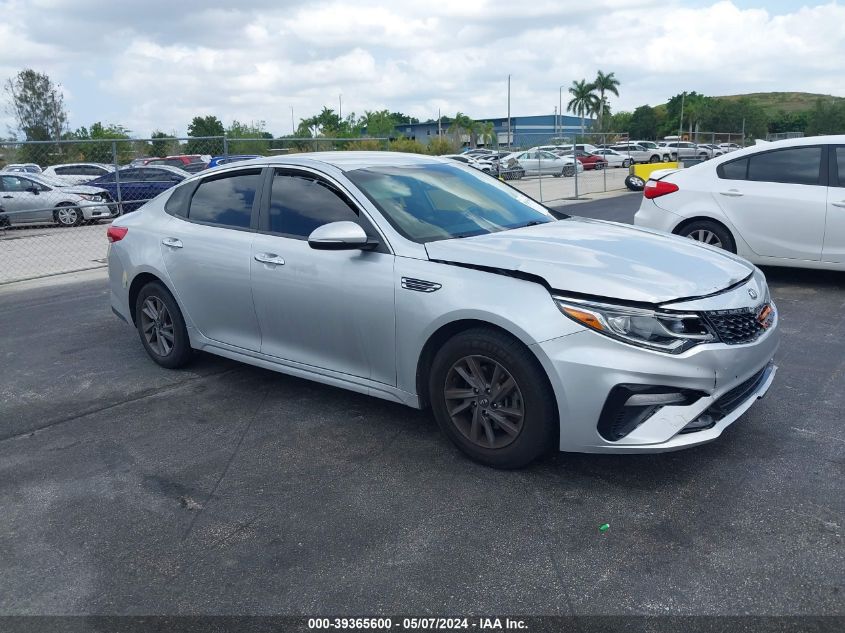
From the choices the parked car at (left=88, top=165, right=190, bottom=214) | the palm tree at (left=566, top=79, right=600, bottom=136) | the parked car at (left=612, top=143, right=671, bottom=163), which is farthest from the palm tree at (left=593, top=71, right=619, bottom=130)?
the parked car at (left=88, top=165, right=190, bottom=214)

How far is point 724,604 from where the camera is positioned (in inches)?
110

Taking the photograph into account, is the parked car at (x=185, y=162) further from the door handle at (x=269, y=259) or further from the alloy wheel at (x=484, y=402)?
the alloy wheel at (x=484, y=402)

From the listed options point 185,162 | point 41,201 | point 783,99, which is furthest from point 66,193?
point 783,99

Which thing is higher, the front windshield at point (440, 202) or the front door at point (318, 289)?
the front windshield at point (440, 202)

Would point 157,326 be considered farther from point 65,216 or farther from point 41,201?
point 41,201

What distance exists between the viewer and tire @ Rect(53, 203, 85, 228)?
57.9 ft

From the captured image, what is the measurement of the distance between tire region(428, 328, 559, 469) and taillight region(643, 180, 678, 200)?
5.38 metres

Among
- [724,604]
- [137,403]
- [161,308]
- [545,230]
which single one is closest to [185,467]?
[137,403]

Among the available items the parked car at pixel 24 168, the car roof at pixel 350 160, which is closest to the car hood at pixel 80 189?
the parked car at pixel 24 168

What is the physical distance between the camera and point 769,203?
7766 millimetres

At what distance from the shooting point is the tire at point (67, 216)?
17656mm

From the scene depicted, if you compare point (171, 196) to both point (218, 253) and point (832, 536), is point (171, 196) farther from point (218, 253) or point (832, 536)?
point (832, 536)

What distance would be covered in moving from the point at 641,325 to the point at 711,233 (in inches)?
205

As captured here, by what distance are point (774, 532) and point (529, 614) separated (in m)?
1.21
